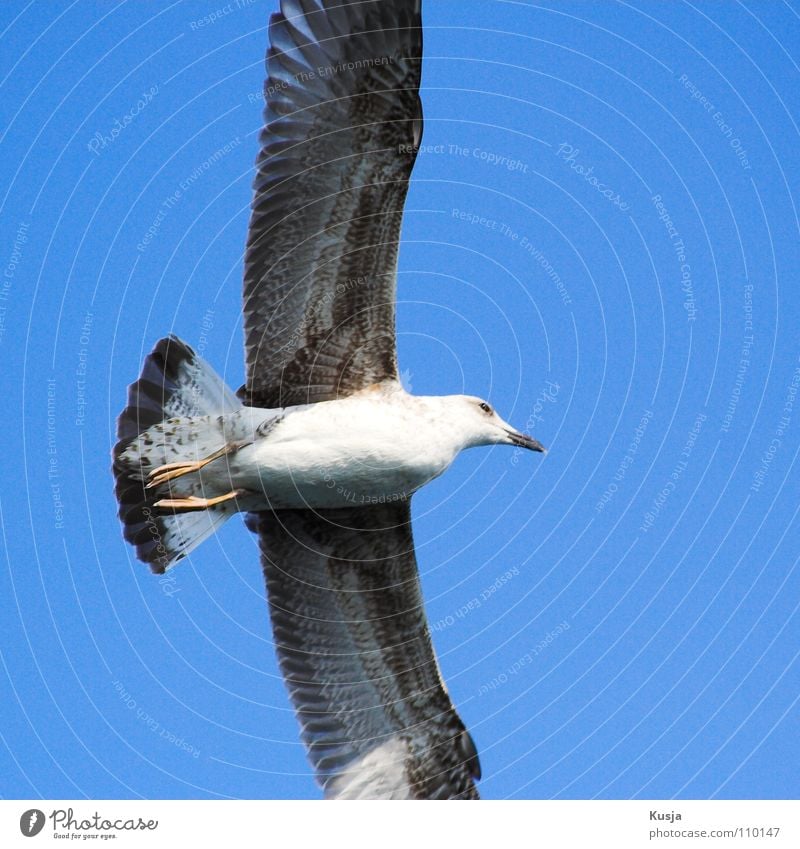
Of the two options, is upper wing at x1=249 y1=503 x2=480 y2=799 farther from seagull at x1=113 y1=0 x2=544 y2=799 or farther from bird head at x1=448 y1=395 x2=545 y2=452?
bird head at x1=448 y1=395 x2=545 y2=452

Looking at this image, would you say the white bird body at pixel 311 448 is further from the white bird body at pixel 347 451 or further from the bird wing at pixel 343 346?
the bird wing at pixel 343 346

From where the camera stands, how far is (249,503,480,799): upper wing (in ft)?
38.3

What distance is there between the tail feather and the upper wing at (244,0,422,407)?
78cm

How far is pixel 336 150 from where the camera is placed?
10.3m

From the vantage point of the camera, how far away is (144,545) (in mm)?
11070

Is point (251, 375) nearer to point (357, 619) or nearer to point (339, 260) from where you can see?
point (339, 260)

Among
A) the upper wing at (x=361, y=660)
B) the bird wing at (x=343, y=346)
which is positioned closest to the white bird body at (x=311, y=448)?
the bird wing at (x=343, y=346)
